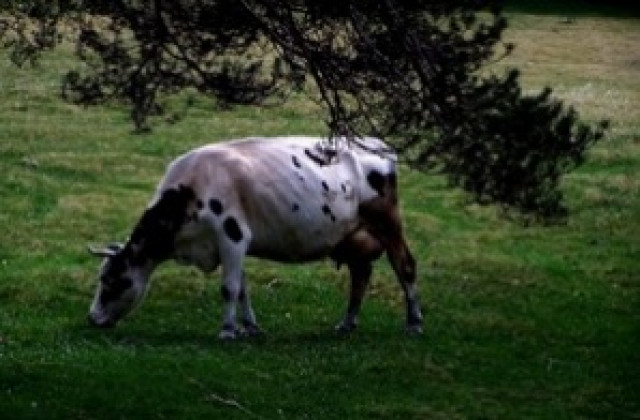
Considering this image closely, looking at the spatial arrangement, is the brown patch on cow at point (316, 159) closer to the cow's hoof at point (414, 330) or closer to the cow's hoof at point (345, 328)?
the cow's hoof at point (345, 328)

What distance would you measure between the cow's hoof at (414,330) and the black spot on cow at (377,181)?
65.7 inches

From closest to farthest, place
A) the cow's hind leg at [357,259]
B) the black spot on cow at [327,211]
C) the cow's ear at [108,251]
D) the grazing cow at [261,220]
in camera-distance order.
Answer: the grazing cow at [261,220] → the cow's ear at [108,251] → the black spot on cow at [327,211] → the cow's hind leg at [357,259]

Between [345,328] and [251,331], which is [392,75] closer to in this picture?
[251,331]

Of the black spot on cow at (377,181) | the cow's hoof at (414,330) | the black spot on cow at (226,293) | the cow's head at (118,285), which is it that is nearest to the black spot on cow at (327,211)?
the black spot on cow at (377,181)

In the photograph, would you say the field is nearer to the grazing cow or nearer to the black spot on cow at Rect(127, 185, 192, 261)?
the grazing cow

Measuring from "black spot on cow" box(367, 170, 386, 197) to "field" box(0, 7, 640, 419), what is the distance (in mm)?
1752

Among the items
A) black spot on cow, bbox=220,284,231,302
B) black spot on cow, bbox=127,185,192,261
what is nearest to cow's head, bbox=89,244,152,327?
black spot on cow, bbox=127,185,192,261

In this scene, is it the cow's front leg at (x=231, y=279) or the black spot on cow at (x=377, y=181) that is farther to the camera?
the black spot on cow at (x=377, y=181)

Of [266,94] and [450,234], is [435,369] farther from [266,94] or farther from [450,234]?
[450,234]

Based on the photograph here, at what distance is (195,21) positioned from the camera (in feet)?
46.9

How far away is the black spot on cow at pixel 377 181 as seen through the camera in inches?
736

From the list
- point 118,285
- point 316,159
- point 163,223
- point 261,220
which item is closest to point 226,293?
point 261,220

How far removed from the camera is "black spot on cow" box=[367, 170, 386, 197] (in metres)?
18.7

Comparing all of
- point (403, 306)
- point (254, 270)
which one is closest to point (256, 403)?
point (403, 306)
